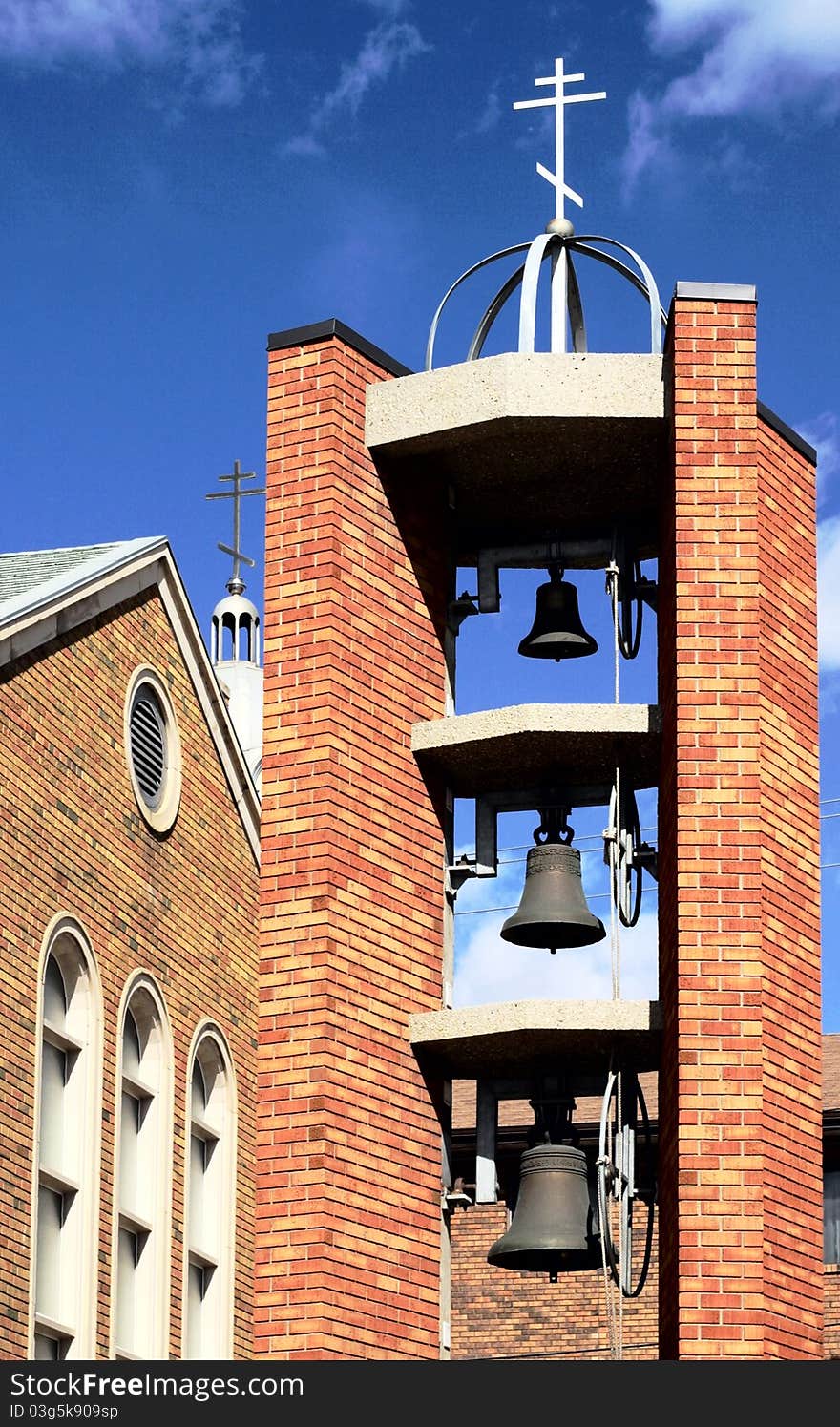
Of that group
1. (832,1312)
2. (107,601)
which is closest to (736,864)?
(107,601)

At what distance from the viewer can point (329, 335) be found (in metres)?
14.5

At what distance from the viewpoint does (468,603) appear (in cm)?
1512

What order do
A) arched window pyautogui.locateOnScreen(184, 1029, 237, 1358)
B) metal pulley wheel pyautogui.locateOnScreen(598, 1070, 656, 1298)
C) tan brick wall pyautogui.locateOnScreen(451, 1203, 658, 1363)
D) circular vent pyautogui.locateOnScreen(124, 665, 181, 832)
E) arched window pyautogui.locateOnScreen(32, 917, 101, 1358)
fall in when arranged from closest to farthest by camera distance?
metal pulley wheel pyautogui.locateOnScreen(598, 1070, 656, 1298) → arched window pyautogui.locateOnScreen(32, 917, 101, 1358) → circular vent pyautogui.locateOnScreen(124, 665, 181, 832) → arched window pyautogui.locateOnScreen(184, 1029, 237, 1358) → tan brick wall pyautogui.locateOnScreen(451, 1203, 658, 1363)

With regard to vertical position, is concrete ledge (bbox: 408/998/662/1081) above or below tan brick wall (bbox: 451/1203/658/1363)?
below

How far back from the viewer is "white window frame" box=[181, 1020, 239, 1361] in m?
23.9

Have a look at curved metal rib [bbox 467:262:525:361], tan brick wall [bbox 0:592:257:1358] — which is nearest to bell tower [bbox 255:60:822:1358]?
curved metal rib [bbox 467:262:525:361]

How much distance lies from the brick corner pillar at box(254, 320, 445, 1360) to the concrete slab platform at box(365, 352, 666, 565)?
0.23m

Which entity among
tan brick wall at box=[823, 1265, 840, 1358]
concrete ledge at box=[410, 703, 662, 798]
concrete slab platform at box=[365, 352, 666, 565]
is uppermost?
concrete slab platform at box=[365, 352, 666, 565]

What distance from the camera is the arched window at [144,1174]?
2256 cm

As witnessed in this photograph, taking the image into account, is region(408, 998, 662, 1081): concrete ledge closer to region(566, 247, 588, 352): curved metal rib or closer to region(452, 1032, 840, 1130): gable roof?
region(566, 247, 588, 352): curved metal rib

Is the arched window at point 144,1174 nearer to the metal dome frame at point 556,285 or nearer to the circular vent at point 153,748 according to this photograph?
the circular vent at point 153,748

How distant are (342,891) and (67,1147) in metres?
8.29

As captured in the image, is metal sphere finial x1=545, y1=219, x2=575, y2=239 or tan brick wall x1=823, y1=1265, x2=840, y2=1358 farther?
tan brick wall x1=823, y1=1265, x2=840, y2=1358
